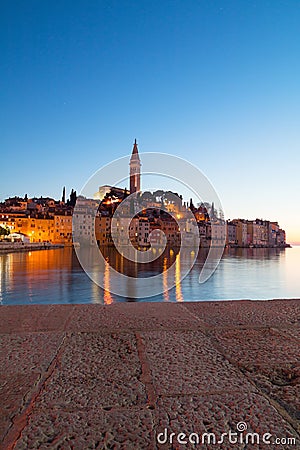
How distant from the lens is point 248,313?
3.91 m

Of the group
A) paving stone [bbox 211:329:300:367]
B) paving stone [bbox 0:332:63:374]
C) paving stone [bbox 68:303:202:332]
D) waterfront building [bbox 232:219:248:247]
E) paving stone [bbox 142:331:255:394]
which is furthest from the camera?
waterfront building [bbox 232:219:248:247]

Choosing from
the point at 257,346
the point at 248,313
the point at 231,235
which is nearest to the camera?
the point at 257,346

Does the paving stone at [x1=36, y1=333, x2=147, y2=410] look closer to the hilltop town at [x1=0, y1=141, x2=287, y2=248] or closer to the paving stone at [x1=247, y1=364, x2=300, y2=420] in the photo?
the paving stone at [x1=247, y1=364, x2=300, y2=420]

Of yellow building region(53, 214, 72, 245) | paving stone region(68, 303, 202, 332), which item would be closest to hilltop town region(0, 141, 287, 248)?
yellow building region(53, 214, 72, 245)

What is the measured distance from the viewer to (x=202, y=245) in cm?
11925

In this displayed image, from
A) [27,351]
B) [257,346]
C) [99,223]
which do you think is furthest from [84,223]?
[257,346]

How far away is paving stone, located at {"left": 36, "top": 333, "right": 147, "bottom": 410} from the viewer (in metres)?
1.85

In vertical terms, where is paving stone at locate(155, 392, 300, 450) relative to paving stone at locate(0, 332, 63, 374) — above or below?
below

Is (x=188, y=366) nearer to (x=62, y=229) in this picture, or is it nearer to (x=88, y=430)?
(x=88, y=430)
